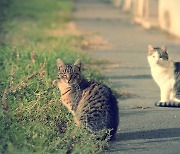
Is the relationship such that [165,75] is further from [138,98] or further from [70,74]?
[70,74]

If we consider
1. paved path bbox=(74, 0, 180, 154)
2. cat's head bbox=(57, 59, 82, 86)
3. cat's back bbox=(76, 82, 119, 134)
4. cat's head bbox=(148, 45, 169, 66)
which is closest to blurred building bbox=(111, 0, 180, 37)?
paved path bbox=(74, 0, 180, 154)

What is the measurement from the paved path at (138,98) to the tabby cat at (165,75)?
0.29 meters

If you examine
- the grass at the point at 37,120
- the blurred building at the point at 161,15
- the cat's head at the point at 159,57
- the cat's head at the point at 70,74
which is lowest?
the blurred building at the point at 161,15

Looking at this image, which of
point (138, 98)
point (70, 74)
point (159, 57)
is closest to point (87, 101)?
point (70, 74)

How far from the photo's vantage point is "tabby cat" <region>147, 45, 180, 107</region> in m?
10.3

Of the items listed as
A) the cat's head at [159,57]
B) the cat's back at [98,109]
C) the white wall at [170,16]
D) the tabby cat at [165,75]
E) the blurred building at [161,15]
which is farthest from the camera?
the blurred building at [161,15]

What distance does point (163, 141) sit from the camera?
26.1 feet

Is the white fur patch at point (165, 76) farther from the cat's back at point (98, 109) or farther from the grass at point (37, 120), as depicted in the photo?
the cat's back at point (98, 109)

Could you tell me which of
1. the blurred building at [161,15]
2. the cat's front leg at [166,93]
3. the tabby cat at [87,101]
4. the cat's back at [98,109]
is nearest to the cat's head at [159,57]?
the cat's front leg at [166,93]

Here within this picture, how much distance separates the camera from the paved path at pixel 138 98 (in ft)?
25.7

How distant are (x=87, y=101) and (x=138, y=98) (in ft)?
11.3

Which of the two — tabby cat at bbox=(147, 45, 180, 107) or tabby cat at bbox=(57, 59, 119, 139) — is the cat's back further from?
tabby cat at bbox=(147, 45, 180, 107)

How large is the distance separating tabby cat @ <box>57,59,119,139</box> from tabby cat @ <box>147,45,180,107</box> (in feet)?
7.75

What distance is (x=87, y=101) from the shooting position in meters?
7.93
